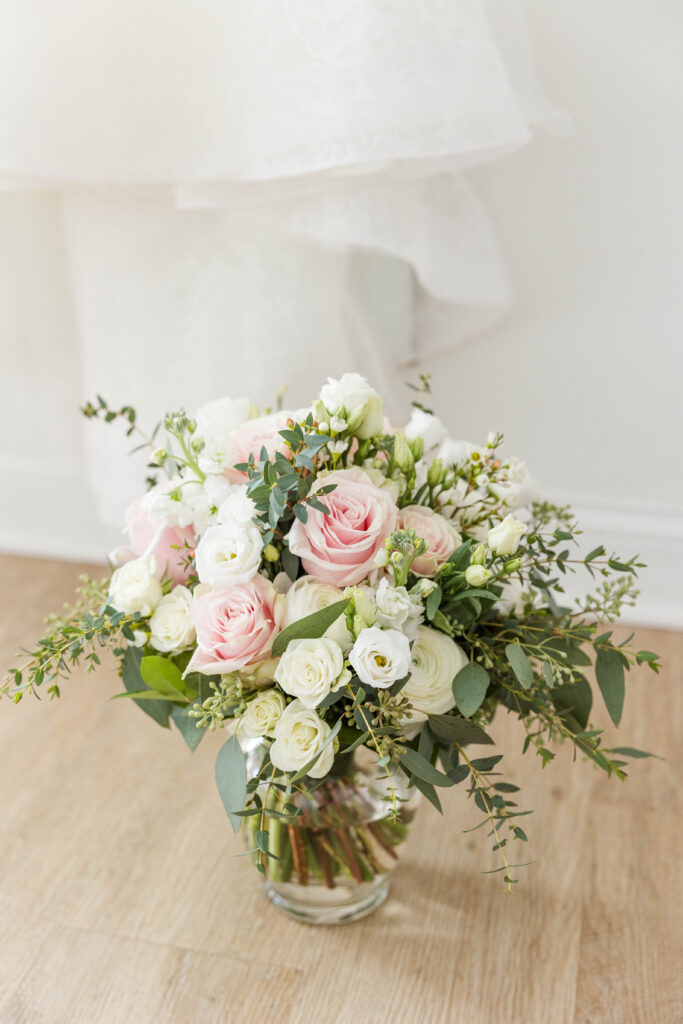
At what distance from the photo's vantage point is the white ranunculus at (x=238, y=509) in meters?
0.67

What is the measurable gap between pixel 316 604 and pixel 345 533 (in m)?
0.06

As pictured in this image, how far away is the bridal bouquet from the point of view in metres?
0.66

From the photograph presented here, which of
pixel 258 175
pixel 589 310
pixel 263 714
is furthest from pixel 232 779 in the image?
pixel 589 310

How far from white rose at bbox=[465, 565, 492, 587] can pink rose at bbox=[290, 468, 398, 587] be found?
68 millimetres

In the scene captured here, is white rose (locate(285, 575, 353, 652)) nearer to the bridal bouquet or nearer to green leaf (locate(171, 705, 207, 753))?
the bridal bouquet

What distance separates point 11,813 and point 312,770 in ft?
1.67

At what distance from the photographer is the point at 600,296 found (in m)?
1.32

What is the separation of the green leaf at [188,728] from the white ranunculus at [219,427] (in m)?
0.21

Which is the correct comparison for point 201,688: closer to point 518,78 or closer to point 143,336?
point 143,336

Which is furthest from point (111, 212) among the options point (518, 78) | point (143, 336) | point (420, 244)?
point (518, 78)

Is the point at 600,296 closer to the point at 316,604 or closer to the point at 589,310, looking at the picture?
the point at 589,310

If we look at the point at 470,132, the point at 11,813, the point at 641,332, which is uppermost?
the point at 470,132

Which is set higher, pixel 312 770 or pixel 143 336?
pixel 143 336

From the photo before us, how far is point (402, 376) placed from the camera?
4.66ft
